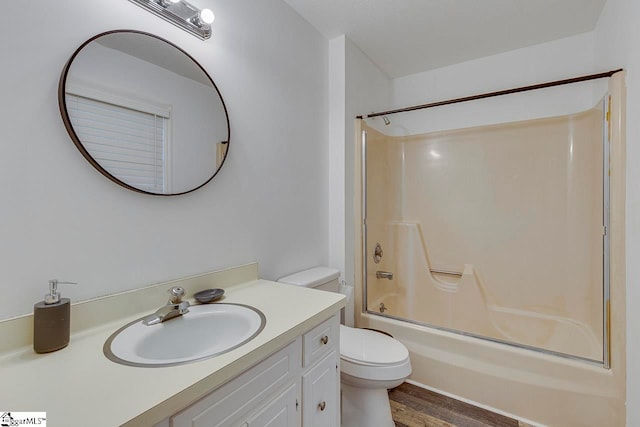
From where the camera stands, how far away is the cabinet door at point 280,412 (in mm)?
828

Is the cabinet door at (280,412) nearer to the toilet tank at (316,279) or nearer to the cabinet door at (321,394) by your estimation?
the cabinet door at (321,394)

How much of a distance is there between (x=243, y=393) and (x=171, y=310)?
0.41 metres

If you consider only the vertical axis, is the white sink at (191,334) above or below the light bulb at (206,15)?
below

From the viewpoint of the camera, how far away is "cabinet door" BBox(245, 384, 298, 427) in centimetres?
83

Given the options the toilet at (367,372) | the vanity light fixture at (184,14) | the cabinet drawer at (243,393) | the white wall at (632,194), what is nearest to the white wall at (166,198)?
the vanity light fixture at (184,14)

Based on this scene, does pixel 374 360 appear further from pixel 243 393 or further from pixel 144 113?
pixel 144 113

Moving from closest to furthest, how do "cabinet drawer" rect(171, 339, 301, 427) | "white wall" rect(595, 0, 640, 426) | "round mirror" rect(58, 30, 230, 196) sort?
1. "cabinet drawer" rect(171, 339, 301, 427)
2. "round mirror" rect(58, 30, 230, 196)
3. "white wall" rect(595, 0, 640, 426)

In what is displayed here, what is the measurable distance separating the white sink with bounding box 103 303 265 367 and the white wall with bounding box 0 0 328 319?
20cm

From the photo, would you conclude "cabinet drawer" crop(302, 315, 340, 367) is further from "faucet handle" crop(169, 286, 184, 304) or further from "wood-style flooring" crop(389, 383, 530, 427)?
"wood-style flooring" crop(389, 383, 530, 427)

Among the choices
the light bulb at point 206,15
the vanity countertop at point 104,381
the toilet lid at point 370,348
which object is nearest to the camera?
the vanity countertop at point 104,381

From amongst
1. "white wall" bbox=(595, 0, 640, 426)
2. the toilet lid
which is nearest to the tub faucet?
the toilet lid

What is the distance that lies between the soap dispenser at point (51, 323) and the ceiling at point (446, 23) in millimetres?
1821

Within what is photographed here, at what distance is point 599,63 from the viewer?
1.93 meters

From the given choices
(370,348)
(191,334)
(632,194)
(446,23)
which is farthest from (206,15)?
(632,194)
